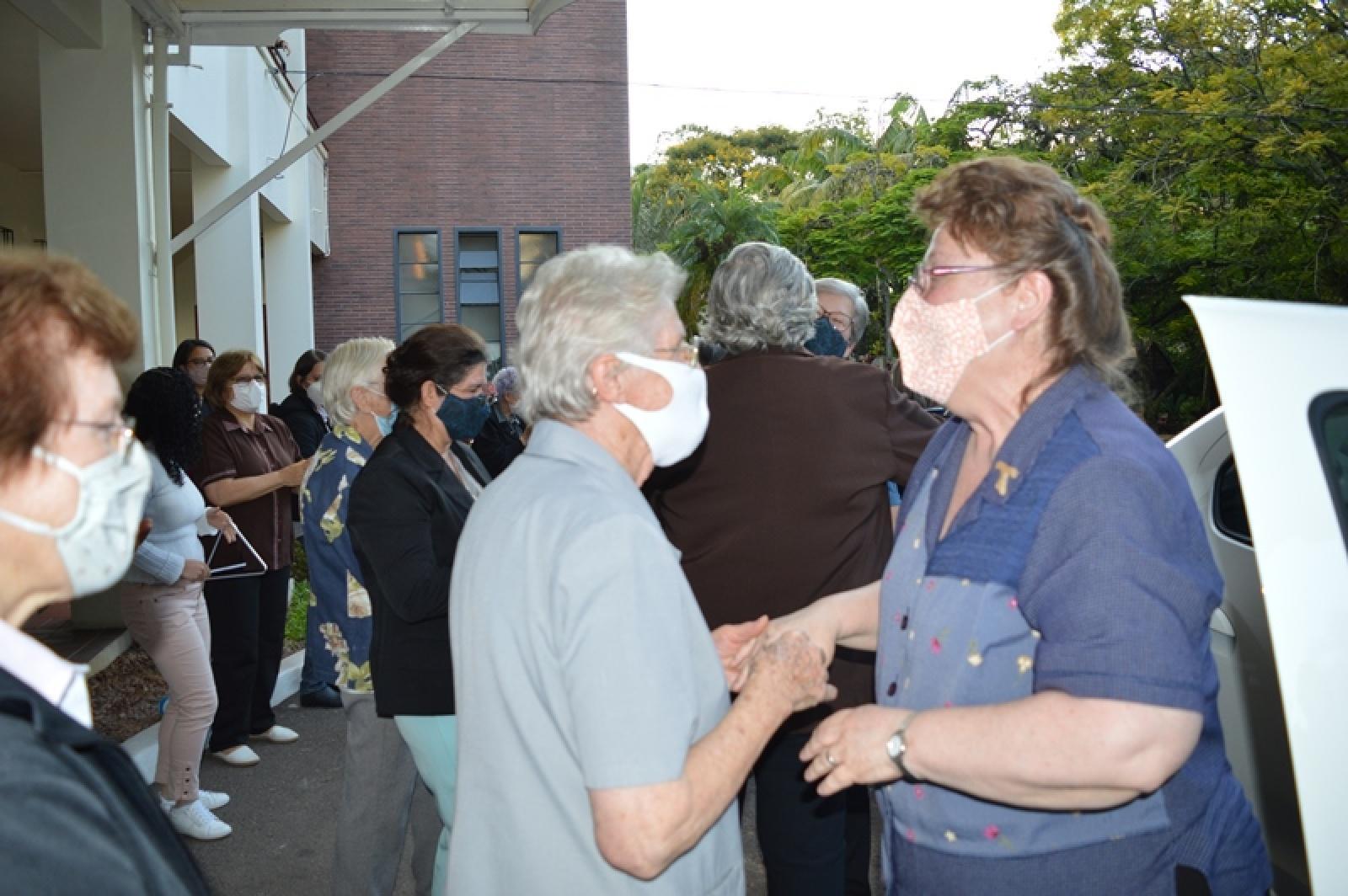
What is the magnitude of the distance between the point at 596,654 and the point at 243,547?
473 centimetres

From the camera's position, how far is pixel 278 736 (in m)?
6.49

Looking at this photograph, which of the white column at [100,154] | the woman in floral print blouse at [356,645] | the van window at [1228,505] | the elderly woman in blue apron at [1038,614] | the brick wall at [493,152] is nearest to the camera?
the elderly woman in blue apron at [1038,614]

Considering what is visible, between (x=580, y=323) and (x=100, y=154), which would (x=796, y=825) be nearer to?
(x=580, y=323)

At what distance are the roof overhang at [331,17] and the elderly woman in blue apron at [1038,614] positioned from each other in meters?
7.12

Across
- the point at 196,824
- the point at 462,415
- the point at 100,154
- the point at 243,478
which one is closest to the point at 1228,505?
the point at 462,415

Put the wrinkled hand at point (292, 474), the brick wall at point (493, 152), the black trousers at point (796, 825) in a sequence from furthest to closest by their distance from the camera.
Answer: the brick wall at point (493, 152)
the wrinkled hand at point (292, 474)
the black trousers at point (796, 825)

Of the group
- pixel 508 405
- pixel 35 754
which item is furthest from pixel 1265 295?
pixel 35 754

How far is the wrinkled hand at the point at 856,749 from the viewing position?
1.89 m

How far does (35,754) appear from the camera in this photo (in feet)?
3.75

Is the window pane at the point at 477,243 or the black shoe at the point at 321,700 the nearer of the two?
the black shoe at the point at 321,700

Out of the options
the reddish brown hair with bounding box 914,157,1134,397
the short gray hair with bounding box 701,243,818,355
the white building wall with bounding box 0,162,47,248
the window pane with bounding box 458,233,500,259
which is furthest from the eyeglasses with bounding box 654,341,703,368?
the window pane with bounding box 458,233,500,259

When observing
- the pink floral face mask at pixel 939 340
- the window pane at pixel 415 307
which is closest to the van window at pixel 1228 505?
the pink floral face mask at pixel 939 340

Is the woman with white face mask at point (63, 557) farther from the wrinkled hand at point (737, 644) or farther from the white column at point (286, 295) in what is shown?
the white column at point (286, 295)

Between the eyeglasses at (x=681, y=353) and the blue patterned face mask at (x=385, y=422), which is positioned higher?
the eyeglasses at (x=681, y=353)
